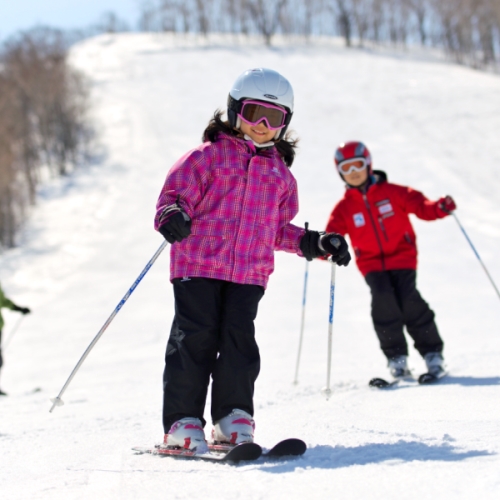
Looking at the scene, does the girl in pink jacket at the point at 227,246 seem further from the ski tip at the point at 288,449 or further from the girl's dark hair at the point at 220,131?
the ski tip at the point at 288,449

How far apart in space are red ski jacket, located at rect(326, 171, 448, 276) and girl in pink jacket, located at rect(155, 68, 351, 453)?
1.77m

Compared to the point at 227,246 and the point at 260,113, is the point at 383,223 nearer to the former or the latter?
the point at 260,113

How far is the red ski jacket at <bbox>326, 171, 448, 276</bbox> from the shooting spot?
481 centimetres

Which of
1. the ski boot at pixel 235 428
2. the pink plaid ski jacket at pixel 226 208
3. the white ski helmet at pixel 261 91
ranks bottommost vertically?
the ski boot at pixel 235 428

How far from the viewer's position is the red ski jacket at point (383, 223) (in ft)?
15.8

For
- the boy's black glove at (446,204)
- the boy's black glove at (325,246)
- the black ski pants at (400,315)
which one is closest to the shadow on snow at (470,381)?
the black ski pants at (400,315)

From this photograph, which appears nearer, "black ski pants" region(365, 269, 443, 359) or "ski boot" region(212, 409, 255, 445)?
"ski boot" region(212, 409, 255, 445)

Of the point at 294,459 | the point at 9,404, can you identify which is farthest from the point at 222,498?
the point at 9,404

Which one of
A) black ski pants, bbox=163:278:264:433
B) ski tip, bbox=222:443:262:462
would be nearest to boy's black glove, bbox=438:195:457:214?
black ski pants, bbox=163:278:264:433

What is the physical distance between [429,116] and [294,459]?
2592 cm

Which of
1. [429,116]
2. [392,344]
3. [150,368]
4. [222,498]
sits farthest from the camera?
[429,116]

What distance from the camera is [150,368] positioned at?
7094mm

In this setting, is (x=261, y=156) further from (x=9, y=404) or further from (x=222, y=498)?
(x=9, y=404)

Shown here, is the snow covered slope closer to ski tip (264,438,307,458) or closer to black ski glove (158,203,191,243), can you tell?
ski tip (264,438,307,458)
